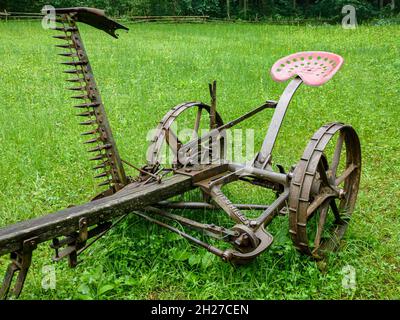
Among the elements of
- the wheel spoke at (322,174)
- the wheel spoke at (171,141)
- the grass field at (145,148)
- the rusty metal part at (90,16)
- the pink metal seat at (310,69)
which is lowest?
the grass field at (145,148)

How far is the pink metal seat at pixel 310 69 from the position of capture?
3.59m

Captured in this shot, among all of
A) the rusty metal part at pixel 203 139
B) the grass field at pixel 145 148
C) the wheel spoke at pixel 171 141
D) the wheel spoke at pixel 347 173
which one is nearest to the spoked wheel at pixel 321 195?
the wheel spoke at pixel 347 173

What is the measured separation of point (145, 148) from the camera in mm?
5242

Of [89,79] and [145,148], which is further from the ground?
[89,79]

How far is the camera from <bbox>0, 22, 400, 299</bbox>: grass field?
3.07 m

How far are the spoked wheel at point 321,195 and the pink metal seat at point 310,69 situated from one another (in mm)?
473

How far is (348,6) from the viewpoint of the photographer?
26.7 m

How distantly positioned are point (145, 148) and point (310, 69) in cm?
223

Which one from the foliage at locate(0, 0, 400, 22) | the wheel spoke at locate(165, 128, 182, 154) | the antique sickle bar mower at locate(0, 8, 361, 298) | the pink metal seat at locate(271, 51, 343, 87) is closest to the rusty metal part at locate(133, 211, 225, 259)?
the antique sickle bar mower at locate(0, 8, 361, 298)

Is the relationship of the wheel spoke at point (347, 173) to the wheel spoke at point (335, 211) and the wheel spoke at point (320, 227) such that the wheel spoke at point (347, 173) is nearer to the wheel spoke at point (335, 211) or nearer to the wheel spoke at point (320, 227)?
the wheel spoke at point (335, 211)

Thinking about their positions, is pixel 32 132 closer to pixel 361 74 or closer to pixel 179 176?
pixel 179 176

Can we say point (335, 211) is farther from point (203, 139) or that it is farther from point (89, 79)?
point (89, 79)

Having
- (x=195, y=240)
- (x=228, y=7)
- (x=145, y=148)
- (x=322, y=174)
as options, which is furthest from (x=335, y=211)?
(x=228, y=7)
